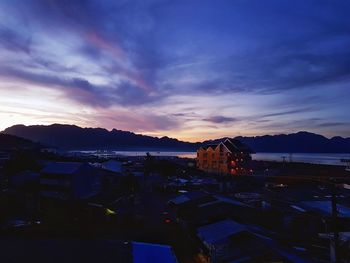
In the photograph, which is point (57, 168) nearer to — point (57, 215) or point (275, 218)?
point (57, 215)


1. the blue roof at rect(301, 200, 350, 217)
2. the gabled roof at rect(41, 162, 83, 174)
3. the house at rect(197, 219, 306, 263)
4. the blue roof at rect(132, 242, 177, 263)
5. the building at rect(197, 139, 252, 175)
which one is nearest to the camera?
the blue roof at rect(132, 242, 177, 263)

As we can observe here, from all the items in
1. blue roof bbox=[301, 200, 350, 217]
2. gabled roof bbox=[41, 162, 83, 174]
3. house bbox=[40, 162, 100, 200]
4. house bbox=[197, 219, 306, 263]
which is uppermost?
gabled roof bbox=[41, 162, 83, 174]

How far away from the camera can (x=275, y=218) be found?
78.8ft

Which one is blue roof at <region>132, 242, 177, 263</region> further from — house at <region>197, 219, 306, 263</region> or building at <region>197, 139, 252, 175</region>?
building at <region>197, 139, 252, 175</region>

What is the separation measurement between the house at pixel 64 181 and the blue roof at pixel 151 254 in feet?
67.5

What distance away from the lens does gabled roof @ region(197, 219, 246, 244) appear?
15.7 m

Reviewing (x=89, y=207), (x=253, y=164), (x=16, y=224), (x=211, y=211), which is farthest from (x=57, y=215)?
(x=253, y=164)

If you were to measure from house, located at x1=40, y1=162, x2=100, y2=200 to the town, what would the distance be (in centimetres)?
10

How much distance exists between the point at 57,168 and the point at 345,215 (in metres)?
25.3

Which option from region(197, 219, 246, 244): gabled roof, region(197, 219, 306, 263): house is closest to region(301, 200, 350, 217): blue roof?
region(197, 219, 246, 244): gabled roof

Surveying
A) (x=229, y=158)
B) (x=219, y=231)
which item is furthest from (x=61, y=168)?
(x=229, y=158)

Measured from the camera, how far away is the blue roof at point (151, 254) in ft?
40.1

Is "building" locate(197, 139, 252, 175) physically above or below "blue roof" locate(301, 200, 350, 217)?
above

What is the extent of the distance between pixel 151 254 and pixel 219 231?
532 cm
